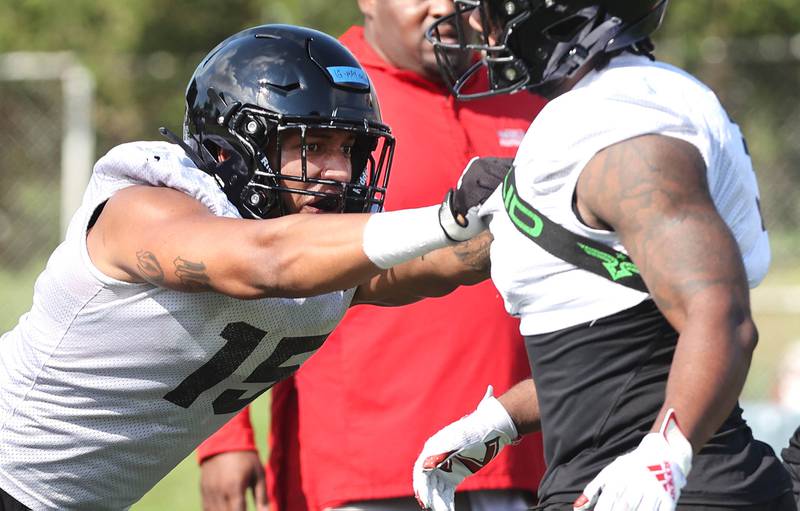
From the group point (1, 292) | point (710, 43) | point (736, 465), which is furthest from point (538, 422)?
point (1, 292)

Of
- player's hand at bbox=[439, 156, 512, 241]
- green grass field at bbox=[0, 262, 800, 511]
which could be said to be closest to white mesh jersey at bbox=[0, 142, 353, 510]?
player's hand at bbox=[439, 156, 512, 241]

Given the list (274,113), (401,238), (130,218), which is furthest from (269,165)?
(401,238)

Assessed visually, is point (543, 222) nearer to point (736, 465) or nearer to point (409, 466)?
point (736, 465)

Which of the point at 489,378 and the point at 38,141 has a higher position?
the point at 489,378

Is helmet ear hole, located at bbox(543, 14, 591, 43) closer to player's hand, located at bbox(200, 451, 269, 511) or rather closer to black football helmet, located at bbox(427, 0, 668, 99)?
black football helmet, located at bbox(427, 0, 668, 99)

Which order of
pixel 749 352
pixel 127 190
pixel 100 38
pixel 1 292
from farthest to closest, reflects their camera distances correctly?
pixel 100 38, pixel 1 292, pixel 127 190, pixel 749 352

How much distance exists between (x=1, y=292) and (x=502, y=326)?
369 inches

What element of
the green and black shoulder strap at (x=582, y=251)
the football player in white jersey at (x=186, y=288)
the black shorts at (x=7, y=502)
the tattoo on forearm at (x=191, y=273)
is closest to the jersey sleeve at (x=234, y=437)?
the football player in white jersey at (x=186, y=288)

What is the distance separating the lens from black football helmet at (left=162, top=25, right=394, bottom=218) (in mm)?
3025

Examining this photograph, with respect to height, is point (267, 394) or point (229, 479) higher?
point (229, 479)

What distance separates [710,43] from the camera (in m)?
10.8

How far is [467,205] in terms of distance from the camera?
8.07ft

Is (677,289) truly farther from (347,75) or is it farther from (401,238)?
(347,75)

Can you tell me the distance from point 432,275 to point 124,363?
0.77 metres
